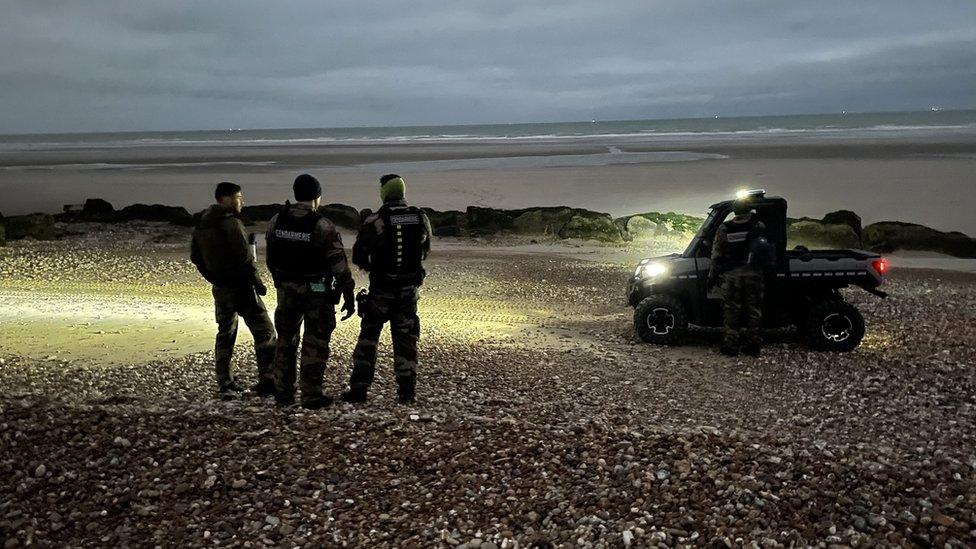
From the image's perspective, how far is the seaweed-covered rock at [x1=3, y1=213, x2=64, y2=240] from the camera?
82.7 feet

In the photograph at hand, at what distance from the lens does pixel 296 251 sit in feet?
26.1

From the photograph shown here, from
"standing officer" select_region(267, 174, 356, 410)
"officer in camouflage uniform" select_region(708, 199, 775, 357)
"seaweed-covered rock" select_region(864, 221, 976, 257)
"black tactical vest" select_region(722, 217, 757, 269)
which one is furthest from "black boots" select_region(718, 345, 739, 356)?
"seaweed-covered rock" select_region(864, 221, 976, 257)

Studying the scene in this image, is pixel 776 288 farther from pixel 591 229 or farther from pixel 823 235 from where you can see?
pixel 591 229

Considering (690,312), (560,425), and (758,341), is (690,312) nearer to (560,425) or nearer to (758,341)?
(758,341)

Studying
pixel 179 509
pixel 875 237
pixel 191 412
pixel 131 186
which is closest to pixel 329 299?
pixel 191 412

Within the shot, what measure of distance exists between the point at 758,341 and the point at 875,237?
14680 millimetres

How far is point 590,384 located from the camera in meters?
9.61

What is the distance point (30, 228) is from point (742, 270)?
77.4 feet

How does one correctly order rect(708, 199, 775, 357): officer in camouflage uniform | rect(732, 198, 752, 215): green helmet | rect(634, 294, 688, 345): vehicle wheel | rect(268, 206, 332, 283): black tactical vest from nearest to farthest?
1. rect(268, 206, 332, 283): black tactical vest
2. rect(708, 199, 775, 357): officer in camouflage uniform
3. rect(732, 198, 752, 215): green helmet
4. rect(634, 294, 688, 345): vehicle wheel

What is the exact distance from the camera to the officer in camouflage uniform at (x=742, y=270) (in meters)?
11.0

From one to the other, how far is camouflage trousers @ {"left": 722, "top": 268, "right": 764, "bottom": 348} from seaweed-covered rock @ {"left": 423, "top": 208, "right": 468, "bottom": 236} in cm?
1622

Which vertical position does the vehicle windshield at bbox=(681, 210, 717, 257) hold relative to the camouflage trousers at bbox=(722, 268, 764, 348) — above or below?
above

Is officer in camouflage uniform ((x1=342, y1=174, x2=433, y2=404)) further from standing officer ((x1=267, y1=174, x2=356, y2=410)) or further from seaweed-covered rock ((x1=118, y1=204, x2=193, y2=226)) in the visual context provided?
seaweed-covered rock ((x1=118, y1=204, x2=193, y2=226))

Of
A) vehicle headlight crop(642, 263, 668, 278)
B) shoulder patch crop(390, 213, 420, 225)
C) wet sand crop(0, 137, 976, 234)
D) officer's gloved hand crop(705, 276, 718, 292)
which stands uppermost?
wet sand crop(0, 137, 976, 234)
